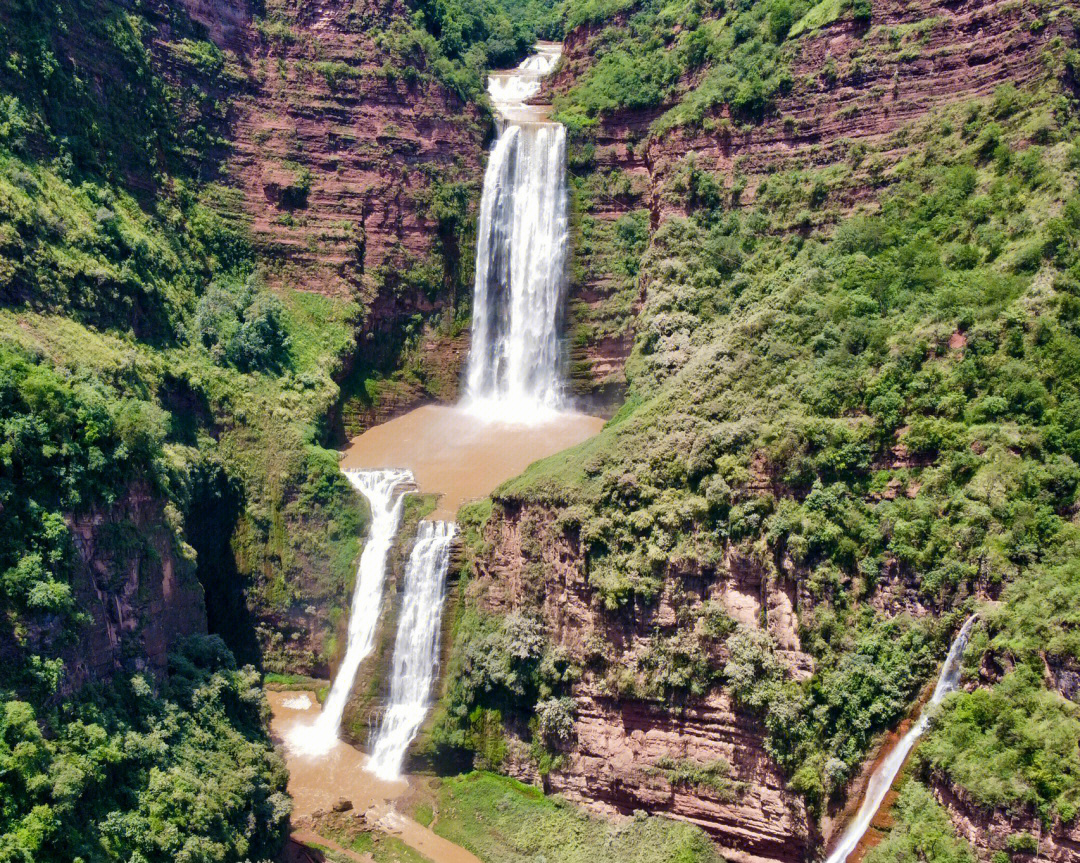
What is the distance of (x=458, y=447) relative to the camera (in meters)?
45.6

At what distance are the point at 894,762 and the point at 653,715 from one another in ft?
26.6

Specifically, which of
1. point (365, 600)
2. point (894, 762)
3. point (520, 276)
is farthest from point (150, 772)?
point (520, 276)

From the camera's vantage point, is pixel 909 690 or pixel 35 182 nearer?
pixel 909 690

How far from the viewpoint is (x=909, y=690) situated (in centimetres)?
2652

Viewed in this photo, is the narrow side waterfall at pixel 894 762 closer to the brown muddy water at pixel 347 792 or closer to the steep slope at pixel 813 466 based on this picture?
the steep slope at pixel 813 466

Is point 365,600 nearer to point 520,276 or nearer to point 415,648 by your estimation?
point 415,648

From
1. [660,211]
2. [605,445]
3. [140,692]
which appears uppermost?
[660,211]

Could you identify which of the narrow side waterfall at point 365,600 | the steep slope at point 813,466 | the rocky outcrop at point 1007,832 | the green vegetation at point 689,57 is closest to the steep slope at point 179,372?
the narrow side waterfall at point 365,600

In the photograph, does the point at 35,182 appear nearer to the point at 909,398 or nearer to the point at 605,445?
the point at 605,445

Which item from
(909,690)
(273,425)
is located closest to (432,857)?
(909,690)

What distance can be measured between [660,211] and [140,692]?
2778cm

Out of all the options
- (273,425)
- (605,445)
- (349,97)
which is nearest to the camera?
(605,445)

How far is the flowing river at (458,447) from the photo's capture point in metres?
37.0

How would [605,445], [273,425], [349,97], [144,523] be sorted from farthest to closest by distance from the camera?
1. [349,97]
2. [273,425]
3. [605,445]
4. [144,523]
